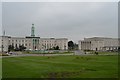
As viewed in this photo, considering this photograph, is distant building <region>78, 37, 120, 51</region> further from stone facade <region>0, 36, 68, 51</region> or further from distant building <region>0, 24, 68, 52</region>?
distant building <region>0, 24, 68, 52</region>

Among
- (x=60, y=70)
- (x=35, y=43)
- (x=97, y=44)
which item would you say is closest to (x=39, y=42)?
(x=35, y=43)

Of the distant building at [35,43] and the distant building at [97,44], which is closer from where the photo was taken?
the distant building at [35,43]

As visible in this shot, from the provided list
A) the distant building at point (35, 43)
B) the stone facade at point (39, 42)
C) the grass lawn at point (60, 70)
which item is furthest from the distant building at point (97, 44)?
the grass lawn at point (60, 70)

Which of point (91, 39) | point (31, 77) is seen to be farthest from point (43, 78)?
point (91, 39)

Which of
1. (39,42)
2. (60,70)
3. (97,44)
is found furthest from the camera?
(97,44)

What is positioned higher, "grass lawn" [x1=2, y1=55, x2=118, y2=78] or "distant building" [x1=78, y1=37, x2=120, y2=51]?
"distant building" [x1=78, y1=37, x2=120, y2=51]

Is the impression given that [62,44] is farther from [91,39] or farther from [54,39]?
[91,39]

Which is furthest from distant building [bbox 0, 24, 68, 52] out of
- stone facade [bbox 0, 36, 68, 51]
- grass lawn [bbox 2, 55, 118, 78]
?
grass lawn [bbox 2, 55, 118, 78]

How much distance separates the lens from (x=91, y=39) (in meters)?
168

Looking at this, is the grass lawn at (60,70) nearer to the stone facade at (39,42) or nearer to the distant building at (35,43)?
the distant building at (35,43)

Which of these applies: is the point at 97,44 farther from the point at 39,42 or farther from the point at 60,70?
the point at 60,70

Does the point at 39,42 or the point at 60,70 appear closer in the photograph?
the point at 60,70

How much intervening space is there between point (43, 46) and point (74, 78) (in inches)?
5773

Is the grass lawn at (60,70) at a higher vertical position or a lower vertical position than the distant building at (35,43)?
lower
